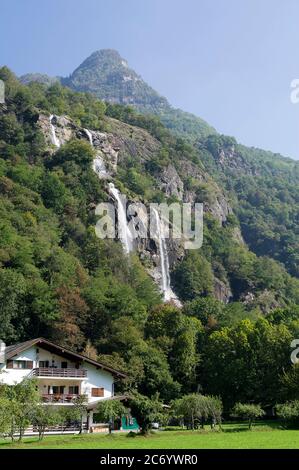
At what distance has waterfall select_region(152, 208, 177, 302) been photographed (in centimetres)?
9782

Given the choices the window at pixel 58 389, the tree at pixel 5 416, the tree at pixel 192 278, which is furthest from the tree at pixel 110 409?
the tree at pixel 192 278

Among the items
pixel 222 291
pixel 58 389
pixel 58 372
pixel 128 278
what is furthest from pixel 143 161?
pixel 58 372

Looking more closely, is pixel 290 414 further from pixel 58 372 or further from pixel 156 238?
pixel 156 238

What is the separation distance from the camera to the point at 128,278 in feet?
282

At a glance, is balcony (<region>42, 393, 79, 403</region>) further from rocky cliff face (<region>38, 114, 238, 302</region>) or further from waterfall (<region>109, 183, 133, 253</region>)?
rocky cliff face (<region>38, 114, 238, 302</region>)

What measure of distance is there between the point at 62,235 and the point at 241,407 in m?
56.3

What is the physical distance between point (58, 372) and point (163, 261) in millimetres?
57169

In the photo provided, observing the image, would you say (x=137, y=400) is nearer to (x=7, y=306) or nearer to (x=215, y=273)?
(x=7, y=306)

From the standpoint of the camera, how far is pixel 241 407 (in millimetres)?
40844

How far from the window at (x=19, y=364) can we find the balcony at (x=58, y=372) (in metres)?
1.16

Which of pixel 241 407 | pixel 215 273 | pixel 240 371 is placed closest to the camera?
pixel 241 407

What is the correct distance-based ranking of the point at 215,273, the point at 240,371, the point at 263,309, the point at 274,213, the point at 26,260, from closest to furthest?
the point at 240,371, the point at 26,260, the point at 263,309, the point at 215,273, the point at 274,213

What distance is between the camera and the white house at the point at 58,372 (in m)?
44.6

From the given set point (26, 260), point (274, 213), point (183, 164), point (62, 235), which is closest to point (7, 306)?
point (26, 260)
